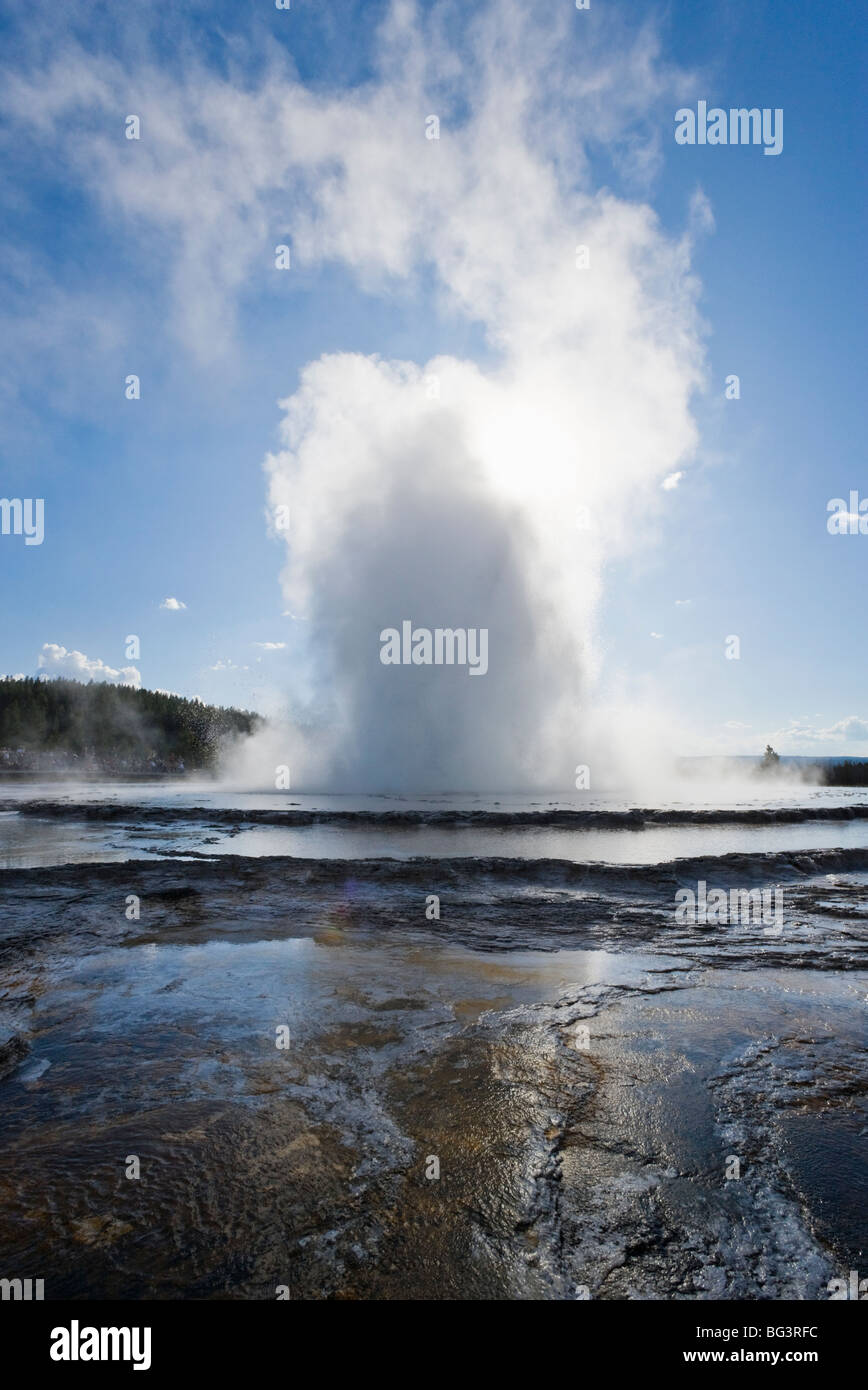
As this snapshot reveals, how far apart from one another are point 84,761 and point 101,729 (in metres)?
8.65

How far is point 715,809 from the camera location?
22375 mm

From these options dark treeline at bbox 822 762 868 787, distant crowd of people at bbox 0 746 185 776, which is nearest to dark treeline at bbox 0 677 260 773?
distant crowd of people at bbox 0 746 185 776

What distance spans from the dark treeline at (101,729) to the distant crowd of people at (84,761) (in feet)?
0.31

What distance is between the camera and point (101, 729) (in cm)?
8269

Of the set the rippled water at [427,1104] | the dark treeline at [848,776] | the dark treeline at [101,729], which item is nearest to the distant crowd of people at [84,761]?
the dark treeline at [101,729]

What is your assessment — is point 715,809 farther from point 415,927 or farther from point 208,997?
point 208,997

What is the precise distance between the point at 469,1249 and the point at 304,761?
119 feet

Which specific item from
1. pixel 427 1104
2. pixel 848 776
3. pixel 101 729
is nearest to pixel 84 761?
pixel 101 729

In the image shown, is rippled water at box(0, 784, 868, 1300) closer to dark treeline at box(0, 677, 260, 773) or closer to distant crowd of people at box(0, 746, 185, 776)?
distant crowd of people at box(0, 746, 185, 776)

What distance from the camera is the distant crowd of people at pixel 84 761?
6769 cm

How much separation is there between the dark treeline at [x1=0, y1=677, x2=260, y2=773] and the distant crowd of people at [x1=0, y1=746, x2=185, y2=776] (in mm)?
96

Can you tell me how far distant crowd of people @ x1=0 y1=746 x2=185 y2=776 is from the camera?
67688 mm

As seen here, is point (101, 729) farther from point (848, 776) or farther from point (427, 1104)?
point (427, 1104)
